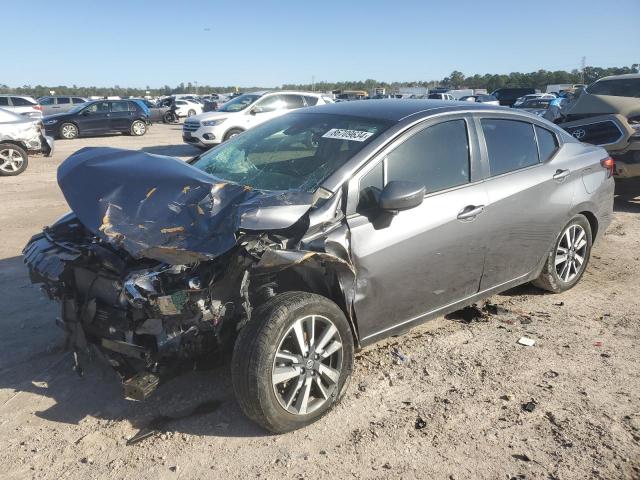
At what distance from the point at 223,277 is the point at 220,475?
3.27 ft

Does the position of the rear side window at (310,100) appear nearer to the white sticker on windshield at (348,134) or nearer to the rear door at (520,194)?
the rear door at (520,194)

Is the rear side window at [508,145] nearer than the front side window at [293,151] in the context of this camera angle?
No

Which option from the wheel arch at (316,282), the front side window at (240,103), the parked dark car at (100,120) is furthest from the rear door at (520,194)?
the parked dark car at (100,120)

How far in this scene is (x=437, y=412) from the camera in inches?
124

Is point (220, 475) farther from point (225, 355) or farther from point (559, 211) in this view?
point (559, 211)

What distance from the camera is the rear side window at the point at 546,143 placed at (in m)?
4.56

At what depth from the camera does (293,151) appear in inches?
151

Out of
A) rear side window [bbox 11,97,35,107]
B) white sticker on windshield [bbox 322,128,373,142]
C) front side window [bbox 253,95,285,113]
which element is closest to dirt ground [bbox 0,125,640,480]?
white sticker on windshield [bbox 322,128,373,142]

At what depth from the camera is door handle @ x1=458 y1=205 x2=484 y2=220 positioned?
12.1 feet

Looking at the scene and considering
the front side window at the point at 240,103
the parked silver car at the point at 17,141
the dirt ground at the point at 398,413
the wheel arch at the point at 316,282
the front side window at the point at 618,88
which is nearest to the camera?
the dirt ground at the point at 398,413

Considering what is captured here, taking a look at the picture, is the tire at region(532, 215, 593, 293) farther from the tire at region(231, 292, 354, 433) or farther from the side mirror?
the tire at region(231, 292, 354, 433)

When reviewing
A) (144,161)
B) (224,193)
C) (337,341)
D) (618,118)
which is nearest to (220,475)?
(337,341)

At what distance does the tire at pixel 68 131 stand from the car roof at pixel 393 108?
20664 millimetres

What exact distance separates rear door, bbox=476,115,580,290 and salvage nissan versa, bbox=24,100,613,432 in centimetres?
2
